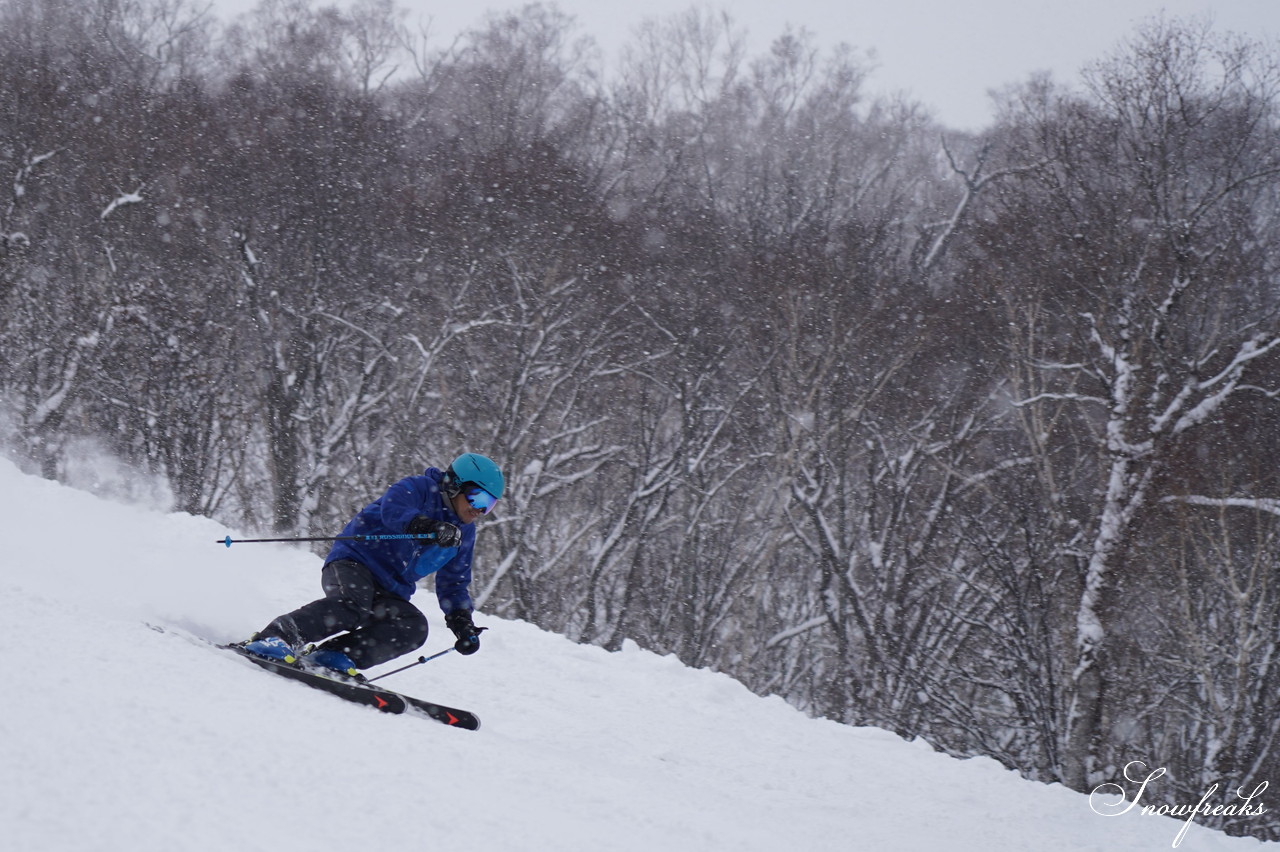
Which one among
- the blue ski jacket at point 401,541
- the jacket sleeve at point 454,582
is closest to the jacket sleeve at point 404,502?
the blue ski jacket at point 401,541

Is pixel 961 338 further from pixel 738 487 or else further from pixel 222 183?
pixel 222 183

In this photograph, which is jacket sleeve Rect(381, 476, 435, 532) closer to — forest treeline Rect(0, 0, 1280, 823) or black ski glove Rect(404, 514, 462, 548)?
black ski glove Rect(404, 514, 462, 548)

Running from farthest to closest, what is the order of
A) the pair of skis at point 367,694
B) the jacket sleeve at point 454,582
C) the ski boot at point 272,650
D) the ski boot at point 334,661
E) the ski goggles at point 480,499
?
1. the jacket sleeve at point 454,582
2. the ski goggles at point 480,499
3. the ski boot at point 334,661
4. the ski boot at point 272,650
5. the pair of skis at point 367,694

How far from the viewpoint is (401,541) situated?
5.30 m

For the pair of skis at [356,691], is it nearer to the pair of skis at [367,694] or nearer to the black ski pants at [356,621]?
the pair of skis at [367,694]

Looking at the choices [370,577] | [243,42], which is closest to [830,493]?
[370,577]

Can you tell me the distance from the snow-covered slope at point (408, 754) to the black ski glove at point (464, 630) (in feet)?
1.14

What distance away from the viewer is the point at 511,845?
309cm

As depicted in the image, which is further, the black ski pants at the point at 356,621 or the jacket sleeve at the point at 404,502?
the jacket sleeve at the point at 404,502

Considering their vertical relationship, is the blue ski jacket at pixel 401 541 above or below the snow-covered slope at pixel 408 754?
above

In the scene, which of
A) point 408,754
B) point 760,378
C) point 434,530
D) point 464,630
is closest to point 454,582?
point 464,630

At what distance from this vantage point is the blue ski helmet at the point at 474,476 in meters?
5.39

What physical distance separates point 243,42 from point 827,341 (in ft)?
79.8

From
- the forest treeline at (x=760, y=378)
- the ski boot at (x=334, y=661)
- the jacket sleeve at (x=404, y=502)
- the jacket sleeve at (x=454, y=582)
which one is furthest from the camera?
the forest treeline at (x=760, y=378)
